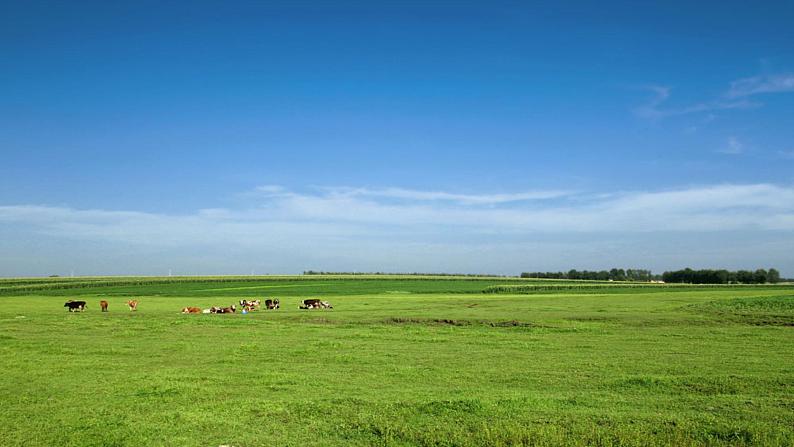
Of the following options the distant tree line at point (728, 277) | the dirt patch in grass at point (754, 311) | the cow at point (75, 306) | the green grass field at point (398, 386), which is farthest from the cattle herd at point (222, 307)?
the distant tree line at point (728, 277)

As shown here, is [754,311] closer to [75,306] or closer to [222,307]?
[222,307]

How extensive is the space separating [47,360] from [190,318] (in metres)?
14.8

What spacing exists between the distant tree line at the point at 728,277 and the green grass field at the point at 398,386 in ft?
385

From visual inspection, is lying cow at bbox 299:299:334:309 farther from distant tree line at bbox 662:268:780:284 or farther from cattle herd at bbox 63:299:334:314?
distant tree line at bbox 662:268:780:284

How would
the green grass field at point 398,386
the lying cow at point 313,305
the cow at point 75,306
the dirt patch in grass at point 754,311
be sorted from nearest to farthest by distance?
the green grass field at point 398,386 < the dirt patch in grass at point 754,311 < the cow at point 75,306 < the lying cow at point 313,305

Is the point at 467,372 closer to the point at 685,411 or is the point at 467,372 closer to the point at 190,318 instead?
the point at 685,411

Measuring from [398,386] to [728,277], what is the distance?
138607mm

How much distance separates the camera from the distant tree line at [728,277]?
12912 centimetres

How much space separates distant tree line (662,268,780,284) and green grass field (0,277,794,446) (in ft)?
385

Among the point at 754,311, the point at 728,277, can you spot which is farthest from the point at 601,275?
the point at 754,311

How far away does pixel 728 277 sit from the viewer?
13125 centimetres

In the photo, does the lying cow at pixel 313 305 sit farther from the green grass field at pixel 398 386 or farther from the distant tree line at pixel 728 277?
the distant tree line at pixel 728 277

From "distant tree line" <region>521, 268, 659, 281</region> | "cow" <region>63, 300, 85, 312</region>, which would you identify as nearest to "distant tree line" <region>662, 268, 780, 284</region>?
"distant tree line" <region>521, 268, 659, 281</region>

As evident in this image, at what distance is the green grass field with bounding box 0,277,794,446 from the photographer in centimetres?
1032
